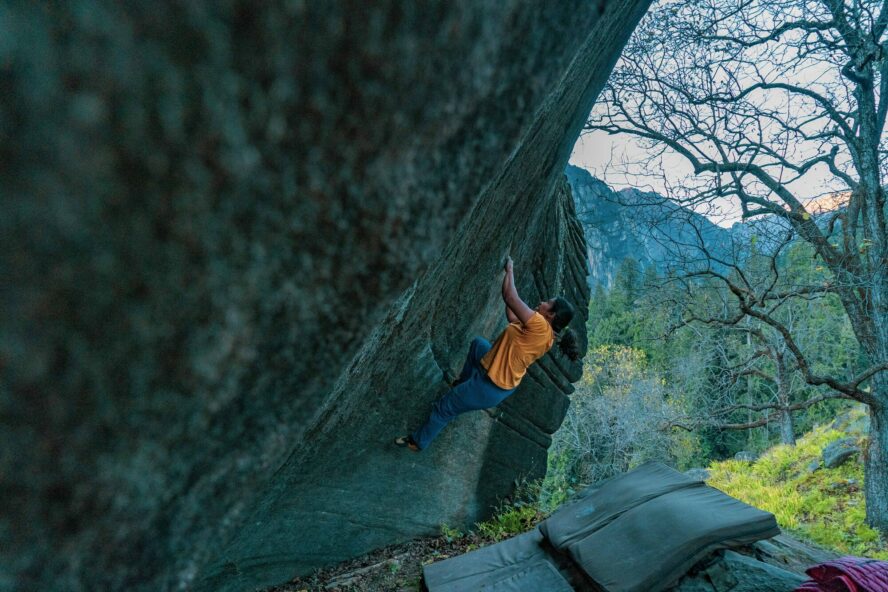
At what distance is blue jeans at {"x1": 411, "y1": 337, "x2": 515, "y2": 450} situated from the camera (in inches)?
163

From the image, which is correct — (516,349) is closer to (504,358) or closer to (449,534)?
(504,358)

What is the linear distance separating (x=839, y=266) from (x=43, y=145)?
899cm

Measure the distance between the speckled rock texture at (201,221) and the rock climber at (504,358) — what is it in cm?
281

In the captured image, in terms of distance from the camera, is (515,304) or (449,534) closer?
(515,304)

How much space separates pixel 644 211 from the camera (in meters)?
8.34

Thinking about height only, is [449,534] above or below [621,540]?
below

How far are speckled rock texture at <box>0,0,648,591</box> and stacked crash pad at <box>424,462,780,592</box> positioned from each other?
2.70 metres

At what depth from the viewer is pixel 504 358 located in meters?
4.02

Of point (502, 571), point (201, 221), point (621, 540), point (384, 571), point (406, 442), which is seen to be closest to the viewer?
point (201, 221)

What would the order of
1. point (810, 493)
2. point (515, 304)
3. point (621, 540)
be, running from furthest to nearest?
1. point (810, 493)
2. point (515, 304)
3. point (621, 540)

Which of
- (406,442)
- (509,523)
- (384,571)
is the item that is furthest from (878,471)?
(384,571)

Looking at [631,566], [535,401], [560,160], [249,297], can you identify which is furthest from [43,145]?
[535,401]

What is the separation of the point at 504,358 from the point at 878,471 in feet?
24.5

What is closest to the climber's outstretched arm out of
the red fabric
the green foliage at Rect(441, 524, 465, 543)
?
the red fabric
